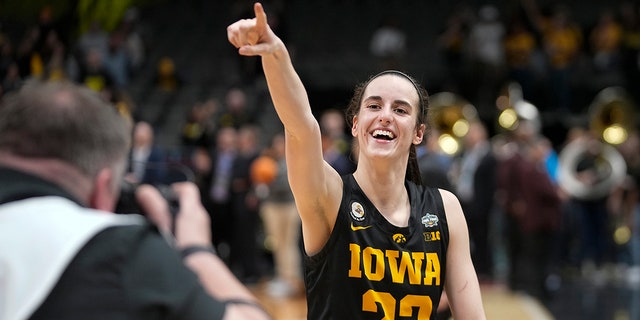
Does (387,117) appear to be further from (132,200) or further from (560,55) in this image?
(560,55)

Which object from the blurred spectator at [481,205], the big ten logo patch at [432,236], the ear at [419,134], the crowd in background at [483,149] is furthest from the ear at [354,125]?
the blurred spectator at [481,205]

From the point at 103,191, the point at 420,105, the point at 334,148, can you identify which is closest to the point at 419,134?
the point at 420,105

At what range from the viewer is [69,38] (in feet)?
27.6

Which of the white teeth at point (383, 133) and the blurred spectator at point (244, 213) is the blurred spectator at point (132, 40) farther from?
the white teeth at point (383, 133)

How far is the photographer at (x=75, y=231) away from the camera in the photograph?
5.98 feet

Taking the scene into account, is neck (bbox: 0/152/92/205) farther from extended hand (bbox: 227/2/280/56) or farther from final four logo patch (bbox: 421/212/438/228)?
final four logo patch (bbox: 421/212/438/228)

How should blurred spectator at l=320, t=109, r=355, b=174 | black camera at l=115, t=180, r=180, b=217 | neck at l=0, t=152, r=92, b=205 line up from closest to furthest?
neck at l=0, t=152, r=92, b=205, black camera at l=115, t=180, r=180, b=217, blurred spectator at l=320, t=109, r=355, b=174

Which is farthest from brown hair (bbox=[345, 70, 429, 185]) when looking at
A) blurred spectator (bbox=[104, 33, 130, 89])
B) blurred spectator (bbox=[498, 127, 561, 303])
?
blurred spectator (bbox=[104, 33, 130, 89])

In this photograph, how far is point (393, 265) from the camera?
3.27m

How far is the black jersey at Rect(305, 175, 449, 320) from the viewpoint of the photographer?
322 cm

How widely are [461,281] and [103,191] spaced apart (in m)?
1.75

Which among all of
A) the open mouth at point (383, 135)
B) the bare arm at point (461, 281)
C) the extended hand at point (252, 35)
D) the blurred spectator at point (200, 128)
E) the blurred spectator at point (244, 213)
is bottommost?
the blurred spectator at point (244, 213)

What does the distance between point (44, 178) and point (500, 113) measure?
46.7 feet

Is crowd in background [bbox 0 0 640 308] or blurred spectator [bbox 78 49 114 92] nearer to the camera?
blurred spectator [bbox 78 49 114 92]
